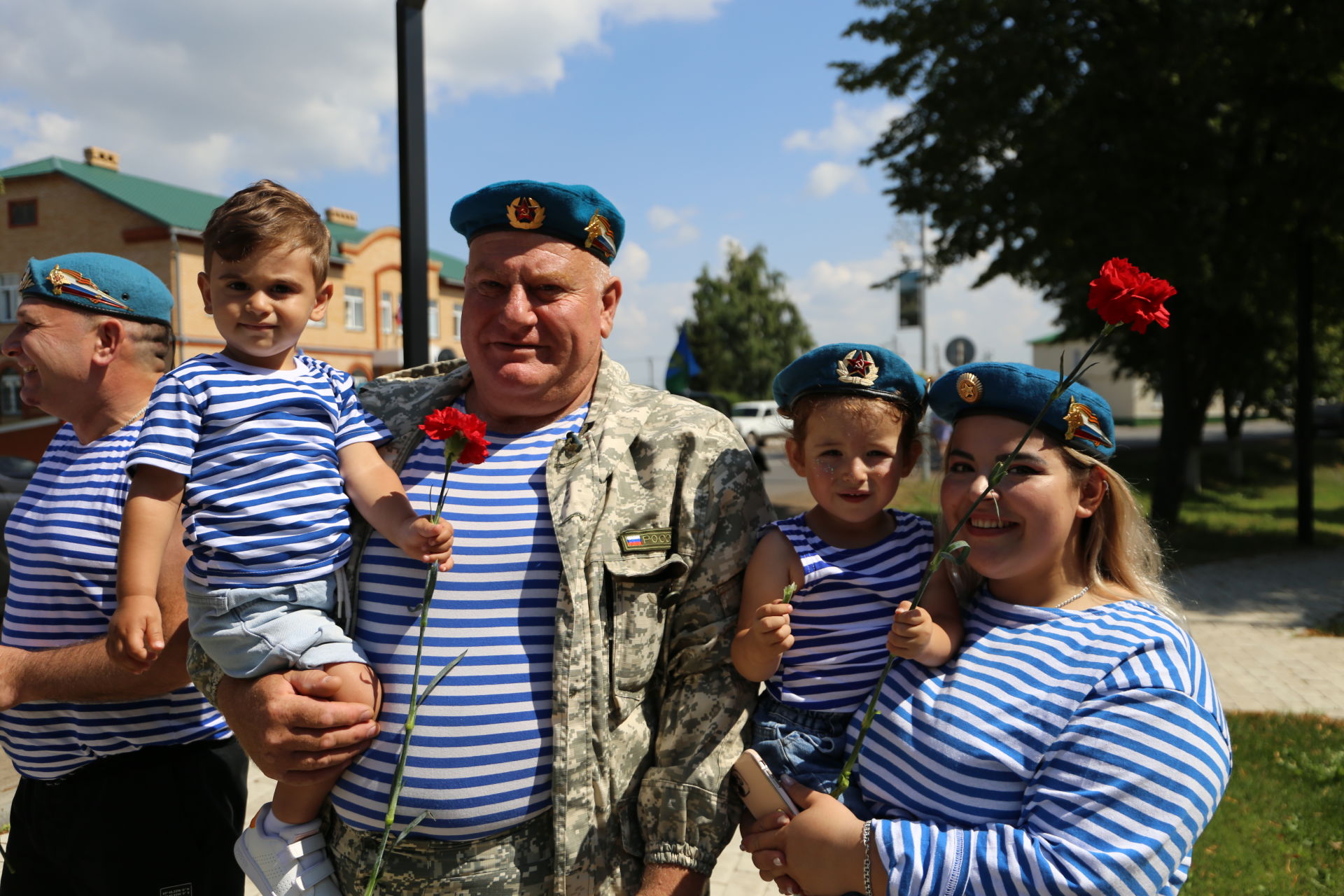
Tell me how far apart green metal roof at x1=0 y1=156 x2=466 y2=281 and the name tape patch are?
2605 cm

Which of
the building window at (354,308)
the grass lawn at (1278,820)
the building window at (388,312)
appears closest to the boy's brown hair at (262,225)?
the grass lawn at (1278,820)

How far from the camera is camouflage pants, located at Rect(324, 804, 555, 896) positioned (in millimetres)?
1993

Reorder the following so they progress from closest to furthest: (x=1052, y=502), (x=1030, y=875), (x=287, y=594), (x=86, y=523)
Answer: (x=1030, y=875)
(x=1052, y=502)
(x=287, y=594)
(x=86, y=523)

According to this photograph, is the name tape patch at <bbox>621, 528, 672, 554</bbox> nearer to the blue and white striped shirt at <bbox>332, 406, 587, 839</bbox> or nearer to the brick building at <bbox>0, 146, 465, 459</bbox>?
the blue and white striped shirt at <bbox>332, 406, 587, 839</bbox>

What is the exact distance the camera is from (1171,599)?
201 centimetres

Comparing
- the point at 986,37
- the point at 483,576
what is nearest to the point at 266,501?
the point at 483,576

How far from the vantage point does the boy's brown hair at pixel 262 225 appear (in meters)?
2.12

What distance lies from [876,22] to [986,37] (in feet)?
6.31

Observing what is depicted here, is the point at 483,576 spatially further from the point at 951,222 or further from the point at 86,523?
the point at 951,222

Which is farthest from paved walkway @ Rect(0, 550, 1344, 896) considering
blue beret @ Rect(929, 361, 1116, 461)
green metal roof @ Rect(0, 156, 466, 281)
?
green metal roof @ Rect(0, 156, 466, 281)

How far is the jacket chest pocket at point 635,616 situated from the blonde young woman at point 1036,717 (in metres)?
0.44

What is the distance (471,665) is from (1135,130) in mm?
11685

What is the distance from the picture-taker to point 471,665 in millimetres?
2014

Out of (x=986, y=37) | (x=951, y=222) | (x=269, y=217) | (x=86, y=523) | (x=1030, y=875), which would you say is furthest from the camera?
(x=951, y=222)
